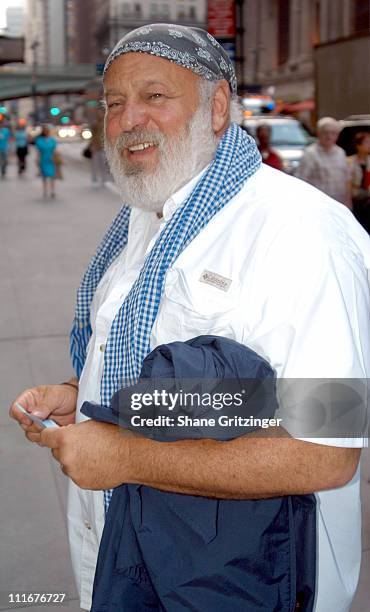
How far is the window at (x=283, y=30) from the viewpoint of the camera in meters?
63.3

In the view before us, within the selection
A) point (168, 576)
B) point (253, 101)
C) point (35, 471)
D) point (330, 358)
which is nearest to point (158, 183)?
point (330, 358)

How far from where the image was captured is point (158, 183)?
1.93 metres

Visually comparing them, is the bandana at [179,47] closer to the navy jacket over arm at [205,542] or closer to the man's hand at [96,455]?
the navy jacket over arm at [205,542]

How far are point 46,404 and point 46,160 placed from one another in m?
17.3

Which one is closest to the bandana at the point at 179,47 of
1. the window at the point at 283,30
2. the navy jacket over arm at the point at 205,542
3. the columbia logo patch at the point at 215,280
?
the columbia logo patch at the point at 215,280

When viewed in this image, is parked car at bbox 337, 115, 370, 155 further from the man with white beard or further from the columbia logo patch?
the columbia logo patch

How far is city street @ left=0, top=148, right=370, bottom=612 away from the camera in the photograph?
11.9 ft

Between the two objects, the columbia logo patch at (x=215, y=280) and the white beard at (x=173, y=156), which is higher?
the white beard at (x=173, y=156)

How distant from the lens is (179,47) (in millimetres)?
1806

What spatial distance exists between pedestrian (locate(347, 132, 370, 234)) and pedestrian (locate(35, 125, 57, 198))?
980cm

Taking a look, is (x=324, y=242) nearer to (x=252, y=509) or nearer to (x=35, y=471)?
(x=252, y=509)

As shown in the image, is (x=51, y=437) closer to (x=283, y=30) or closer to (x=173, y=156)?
(x=173, y=156)

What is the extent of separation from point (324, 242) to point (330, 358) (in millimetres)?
226

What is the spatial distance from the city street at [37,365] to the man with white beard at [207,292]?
5.76ft
